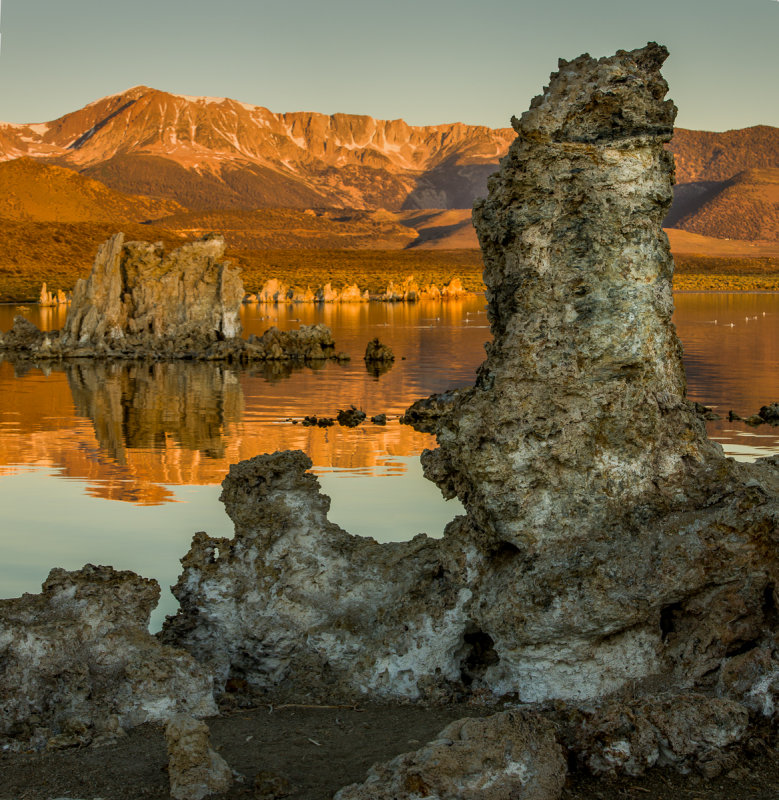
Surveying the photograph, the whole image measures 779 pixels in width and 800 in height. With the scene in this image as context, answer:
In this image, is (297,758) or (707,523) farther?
(707,523)

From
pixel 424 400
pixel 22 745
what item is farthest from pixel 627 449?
pixel 424 400

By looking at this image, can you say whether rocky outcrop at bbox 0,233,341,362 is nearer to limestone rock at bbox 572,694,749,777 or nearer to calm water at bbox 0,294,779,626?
calm water at bbox 0,294,779,626

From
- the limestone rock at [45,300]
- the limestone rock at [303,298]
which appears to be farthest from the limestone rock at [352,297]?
the limestone rock at [45,300]

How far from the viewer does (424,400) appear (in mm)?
19531

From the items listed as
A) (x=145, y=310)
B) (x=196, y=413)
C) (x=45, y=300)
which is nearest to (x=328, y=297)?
(x=45, y=300)

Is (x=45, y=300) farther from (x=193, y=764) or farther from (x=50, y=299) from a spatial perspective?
(x=193, y=764)

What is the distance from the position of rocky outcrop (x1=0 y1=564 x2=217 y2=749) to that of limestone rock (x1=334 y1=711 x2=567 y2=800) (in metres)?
1.64

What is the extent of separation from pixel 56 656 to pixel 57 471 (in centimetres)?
934

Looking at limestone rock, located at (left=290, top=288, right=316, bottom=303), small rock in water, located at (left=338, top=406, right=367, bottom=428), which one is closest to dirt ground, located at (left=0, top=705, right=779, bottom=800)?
small rock in water, located at (left=338, top=406, right=367, bottom=428)

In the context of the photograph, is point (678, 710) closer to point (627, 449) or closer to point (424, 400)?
point (627, 449)

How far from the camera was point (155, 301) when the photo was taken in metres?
35.3

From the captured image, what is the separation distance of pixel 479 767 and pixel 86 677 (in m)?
2.33

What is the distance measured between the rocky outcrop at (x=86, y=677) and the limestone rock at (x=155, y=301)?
96.9ft

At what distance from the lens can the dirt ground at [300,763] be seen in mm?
4410
